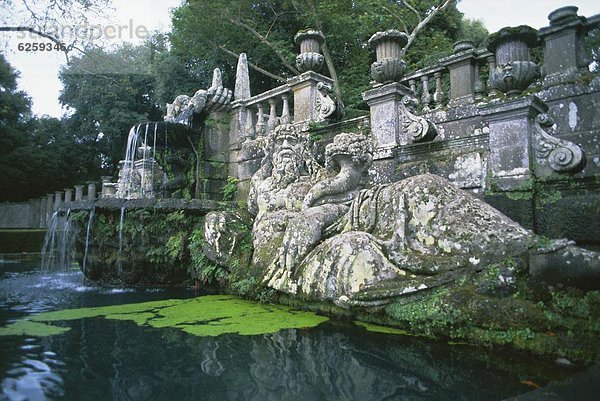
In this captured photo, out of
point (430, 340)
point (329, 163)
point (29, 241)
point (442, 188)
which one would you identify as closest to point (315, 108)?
point (329, 163)

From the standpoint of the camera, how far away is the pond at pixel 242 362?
7.22 ft

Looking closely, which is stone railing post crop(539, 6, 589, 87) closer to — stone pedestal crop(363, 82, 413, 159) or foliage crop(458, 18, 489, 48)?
stone pedestal crop(363, 82, 413, 159)

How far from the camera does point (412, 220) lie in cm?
362

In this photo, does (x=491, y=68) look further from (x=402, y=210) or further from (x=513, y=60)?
(x=402, y=210)

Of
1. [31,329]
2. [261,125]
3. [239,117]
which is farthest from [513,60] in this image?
[239,117]

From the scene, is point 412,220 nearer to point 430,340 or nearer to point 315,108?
point 430,340

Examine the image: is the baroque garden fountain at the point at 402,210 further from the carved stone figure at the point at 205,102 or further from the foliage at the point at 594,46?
the foliage at the point at 594,46

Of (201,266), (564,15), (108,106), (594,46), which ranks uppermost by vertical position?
(108,106)

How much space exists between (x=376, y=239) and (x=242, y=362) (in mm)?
1673

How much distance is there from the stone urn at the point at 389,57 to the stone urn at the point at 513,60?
128 centimetres

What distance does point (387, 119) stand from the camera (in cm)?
561

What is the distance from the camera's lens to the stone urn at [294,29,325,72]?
722cm

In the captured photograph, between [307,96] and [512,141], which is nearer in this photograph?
[512,141]

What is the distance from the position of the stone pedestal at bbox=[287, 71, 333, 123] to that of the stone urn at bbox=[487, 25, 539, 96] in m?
3.32
